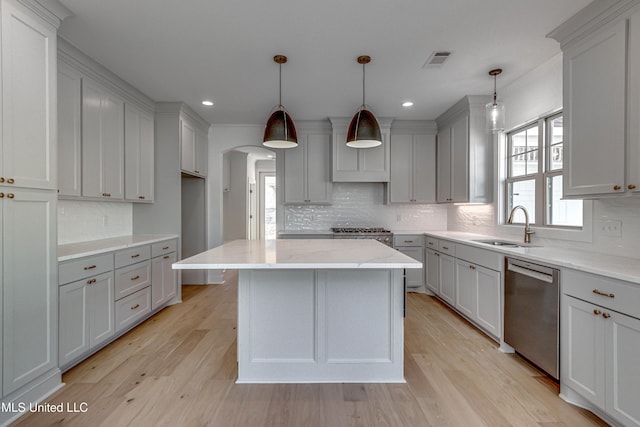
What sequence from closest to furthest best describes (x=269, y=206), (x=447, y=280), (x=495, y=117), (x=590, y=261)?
(x=590, y=261), (x=495, y=117), (x=447, y=280), (x=269, y=206)

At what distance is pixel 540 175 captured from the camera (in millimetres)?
3059

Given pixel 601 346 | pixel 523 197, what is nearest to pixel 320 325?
pixel 601 346

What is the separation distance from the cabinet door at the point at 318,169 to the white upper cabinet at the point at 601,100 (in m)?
2.98

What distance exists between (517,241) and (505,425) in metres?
2.01

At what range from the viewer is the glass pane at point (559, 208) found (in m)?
2.65

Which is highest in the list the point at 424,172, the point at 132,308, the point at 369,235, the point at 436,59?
the point at 436,59

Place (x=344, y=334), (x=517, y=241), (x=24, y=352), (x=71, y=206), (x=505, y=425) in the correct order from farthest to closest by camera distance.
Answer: (x=517, y=241), (x=71, y=206), (x=344, y=334), (x=24, y=352), (x=505, y=425)

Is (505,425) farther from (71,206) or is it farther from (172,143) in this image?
(172,143)

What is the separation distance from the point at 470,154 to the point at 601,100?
175 cm

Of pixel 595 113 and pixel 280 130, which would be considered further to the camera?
pixel 280 130

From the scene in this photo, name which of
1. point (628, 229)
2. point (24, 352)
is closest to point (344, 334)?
point (24, 352)

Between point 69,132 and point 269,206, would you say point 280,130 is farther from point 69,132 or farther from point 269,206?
point 269,206

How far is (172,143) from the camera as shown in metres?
3.96

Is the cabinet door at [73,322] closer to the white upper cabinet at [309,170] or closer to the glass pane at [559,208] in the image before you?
the white upper cabinet at [309,170]
